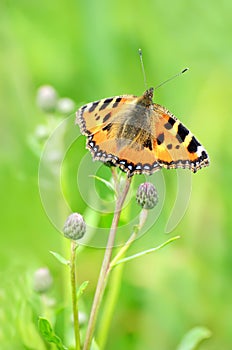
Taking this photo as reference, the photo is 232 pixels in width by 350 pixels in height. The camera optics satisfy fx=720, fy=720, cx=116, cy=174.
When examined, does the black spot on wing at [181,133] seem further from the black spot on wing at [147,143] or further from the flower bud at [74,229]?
the flower bud at [74,229]

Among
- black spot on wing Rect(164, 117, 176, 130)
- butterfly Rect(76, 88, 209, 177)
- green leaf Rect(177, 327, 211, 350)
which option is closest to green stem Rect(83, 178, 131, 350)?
butterfly Rect(76, 88, 209, 177)

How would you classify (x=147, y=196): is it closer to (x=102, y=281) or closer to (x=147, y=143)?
(x=147, y=143)

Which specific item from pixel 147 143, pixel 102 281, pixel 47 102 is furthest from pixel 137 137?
pixel 47 102

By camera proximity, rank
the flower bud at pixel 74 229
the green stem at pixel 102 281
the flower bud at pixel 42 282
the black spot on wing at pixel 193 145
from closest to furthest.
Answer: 1. the green stem at pixel 102 281
2. the flower bud at pixel 74 229
3. the black spot on wing at pixel 193 145
4. the flower bud at pixel 42 282

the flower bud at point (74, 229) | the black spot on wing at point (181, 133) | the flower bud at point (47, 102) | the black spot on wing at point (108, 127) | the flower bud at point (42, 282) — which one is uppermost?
the flower bud at point (47, 102)

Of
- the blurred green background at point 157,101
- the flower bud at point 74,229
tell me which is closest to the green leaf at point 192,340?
the blurred green background at point 157,101
